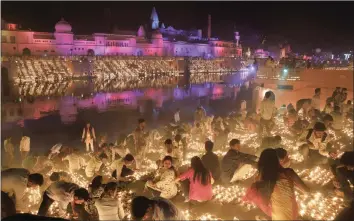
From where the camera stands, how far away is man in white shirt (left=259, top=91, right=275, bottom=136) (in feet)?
34.0

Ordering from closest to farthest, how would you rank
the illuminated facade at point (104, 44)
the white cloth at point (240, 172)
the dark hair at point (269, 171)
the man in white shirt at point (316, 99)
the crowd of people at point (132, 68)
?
the dark hair at point (269, 171) → the white cloth at point (240, 172) → the man in white shirt at point (316, 99) → the illuminated facade at point (104, 44) → the crowd of people at point (132, 68)

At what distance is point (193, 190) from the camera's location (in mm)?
5500

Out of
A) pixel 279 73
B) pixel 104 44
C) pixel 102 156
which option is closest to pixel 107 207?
pixel 102 156

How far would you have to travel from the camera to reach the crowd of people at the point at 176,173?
4324mm

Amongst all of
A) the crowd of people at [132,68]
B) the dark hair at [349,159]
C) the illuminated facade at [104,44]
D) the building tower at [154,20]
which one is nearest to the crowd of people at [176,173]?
Result: the dark hair at [349,159]

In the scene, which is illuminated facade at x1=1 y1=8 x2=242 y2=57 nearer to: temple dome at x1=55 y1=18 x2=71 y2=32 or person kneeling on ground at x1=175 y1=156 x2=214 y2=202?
temple dome at x1=55 y1=18 x2=71 y2=32

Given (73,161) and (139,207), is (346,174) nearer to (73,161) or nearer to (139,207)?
(139,207)

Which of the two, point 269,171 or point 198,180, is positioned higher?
point 269,171

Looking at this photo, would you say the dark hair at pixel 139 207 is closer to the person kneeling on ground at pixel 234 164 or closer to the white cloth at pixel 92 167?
the person kneeling on ground at pixel 234 164

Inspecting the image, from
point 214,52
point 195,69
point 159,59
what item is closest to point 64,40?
point 159,59

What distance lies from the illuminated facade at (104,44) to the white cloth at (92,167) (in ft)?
145

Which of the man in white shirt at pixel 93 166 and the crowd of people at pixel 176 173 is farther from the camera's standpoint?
the man in white shirt at pixel 93 166

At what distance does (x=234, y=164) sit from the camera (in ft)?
20.6

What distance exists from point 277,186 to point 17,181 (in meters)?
3.99
